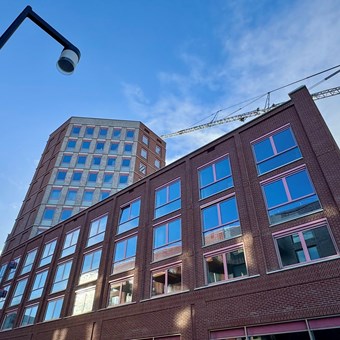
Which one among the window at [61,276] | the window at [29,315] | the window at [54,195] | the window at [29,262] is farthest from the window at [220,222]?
the window at [54,195]

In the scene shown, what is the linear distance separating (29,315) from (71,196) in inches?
673

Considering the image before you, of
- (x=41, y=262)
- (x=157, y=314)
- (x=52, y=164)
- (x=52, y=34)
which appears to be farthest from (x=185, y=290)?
(x=52, y=164)

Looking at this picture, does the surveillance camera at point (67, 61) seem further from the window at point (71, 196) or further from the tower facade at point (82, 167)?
the window at point (71, 196)

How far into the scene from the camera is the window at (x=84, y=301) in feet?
66.9

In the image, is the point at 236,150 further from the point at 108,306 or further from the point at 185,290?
the point at 108,306

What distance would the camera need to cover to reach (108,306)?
19.1m

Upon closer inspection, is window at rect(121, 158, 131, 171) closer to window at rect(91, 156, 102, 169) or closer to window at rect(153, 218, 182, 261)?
window at rect(91, 156, 102, 169)

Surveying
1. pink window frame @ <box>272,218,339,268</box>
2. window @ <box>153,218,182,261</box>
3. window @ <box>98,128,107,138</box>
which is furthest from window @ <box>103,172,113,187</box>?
pink window frame @ <box>272,218,339,268</box>

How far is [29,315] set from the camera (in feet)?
80.1

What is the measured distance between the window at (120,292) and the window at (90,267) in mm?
2129

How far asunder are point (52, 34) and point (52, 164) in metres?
39.9

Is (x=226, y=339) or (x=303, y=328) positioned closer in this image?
(x=303, y=328)

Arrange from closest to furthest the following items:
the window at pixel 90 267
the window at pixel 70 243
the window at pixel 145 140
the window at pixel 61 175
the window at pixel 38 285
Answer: the window at pixel 90 267 → the window at pixel 38 285 → the window at pixel 70 243 → the window at pixel 61 175 → the window at pixel 145 140

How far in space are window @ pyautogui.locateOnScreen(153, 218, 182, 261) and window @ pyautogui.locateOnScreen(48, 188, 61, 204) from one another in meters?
23.4
